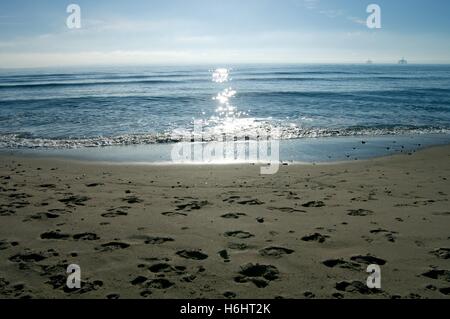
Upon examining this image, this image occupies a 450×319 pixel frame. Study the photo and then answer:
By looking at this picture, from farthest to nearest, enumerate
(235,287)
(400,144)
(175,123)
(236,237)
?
(175,123) < (400,144) < (236,237) < (235,287)

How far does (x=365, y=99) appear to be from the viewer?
3031cm

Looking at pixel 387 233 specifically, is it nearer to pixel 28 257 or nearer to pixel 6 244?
pixel 28 257

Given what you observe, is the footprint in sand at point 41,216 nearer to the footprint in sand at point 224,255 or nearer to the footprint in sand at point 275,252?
the footprint in sand at point 224,255

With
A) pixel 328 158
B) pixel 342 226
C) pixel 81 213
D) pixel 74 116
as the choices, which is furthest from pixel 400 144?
pixel 74 116

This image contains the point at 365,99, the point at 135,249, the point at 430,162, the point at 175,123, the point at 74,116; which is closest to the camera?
the point at 135,249

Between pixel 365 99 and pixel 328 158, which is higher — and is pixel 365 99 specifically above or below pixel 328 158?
above

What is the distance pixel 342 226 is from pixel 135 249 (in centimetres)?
327

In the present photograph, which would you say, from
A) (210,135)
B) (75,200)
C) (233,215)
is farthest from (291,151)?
(75,200)

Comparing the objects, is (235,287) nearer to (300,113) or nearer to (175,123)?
(175,123)
